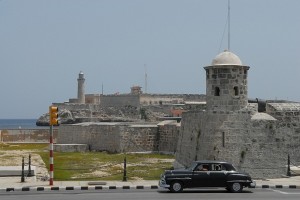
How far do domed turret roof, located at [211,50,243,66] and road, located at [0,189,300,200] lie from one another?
721 cm

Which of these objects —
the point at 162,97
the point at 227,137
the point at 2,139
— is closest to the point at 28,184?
the point at 227,137

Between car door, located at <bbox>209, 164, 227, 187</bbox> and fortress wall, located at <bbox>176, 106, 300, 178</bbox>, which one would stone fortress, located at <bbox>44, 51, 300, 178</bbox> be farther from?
car door, located at <bbox>209, 164, 227, 187</bbox>

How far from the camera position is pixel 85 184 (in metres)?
19.7

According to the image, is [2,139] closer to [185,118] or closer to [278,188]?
[185,118]

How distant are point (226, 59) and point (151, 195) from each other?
9.27 m

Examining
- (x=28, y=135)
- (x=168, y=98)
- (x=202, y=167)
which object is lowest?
(x=28, y=135)

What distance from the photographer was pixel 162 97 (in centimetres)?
10675

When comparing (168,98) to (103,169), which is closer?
(103,169)

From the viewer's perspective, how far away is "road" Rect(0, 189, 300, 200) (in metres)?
16.3

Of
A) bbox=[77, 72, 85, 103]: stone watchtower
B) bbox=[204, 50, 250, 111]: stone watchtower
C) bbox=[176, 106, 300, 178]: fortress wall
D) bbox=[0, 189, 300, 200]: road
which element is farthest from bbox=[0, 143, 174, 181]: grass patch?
bbox=[77, 72, 85, 103]: stone watchtower

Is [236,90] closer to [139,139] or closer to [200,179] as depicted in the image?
[200,179]

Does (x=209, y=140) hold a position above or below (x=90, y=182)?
above

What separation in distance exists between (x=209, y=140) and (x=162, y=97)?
272ft

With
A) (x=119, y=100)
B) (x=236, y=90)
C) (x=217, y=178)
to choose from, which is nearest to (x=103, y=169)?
(x=236, y=90)
